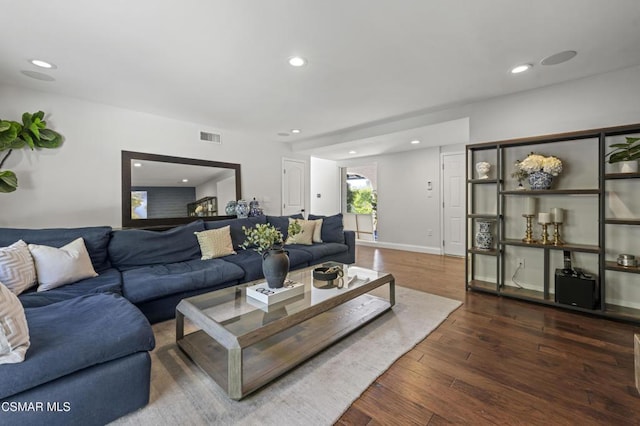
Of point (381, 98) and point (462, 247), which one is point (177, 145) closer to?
point (381, 98)

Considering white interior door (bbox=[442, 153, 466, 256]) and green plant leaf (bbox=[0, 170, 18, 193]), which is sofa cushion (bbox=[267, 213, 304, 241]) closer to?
green plant leaf (bbox=[0, 170, 18, 193])

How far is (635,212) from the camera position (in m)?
2.64

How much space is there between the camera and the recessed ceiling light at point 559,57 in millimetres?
2365

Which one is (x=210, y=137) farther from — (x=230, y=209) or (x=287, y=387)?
(x=287, y=387)

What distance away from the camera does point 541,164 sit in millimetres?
2949

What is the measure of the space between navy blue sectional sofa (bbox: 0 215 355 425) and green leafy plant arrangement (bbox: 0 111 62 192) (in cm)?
68

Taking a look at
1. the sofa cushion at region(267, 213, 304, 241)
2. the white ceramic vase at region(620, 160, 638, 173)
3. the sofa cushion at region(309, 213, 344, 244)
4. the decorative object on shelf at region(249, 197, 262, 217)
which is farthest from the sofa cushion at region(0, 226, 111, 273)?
the white ceramic vase at region(620, 160, 638, 173)

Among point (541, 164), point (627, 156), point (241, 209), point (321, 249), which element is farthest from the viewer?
point (241, 209)

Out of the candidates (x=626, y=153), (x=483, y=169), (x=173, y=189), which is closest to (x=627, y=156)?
(x=626, y=153)

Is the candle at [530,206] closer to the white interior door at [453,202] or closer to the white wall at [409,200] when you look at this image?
the white interior door at [453,202]

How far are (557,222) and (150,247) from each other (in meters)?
4.43

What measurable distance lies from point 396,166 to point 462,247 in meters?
2.26

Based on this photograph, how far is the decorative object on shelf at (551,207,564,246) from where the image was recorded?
294 centimetres

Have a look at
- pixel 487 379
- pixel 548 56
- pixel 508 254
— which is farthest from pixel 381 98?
pixel 487 379
